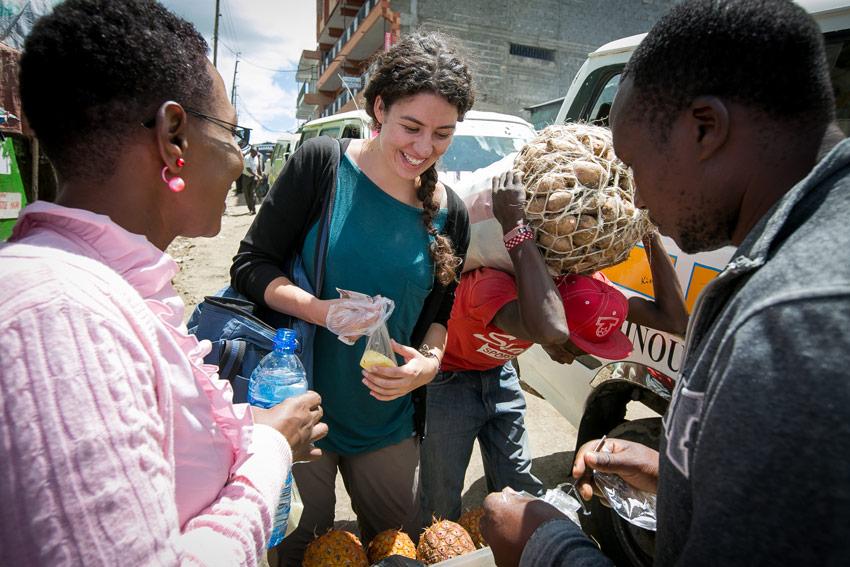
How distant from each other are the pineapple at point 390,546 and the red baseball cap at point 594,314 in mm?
1054

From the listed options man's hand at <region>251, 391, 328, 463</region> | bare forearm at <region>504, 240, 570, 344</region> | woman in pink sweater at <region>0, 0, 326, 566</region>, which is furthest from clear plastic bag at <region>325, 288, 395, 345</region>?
bare forearm at <region>504, 240, 570, 344</region>

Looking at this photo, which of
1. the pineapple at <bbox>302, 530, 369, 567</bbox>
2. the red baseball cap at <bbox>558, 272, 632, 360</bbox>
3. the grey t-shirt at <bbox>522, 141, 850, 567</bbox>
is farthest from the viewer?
the red baseball cap at <bbox>558, 272, 632, 360</bbox>

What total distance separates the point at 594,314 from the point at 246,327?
133 centimetres

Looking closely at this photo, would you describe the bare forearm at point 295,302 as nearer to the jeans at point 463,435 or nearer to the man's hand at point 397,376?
the man's hand at point 397,376

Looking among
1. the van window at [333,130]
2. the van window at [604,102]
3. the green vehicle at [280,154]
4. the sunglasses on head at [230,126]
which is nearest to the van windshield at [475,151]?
the van window at [604,102]

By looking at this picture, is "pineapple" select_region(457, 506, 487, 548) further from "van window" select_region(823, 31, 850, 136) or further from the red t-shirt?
"van window" select_region(823, 31, 850, 136)

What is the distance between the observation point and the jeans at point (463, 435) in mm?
2326

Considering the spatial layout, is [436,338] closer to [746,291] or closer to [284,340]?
[284,340]

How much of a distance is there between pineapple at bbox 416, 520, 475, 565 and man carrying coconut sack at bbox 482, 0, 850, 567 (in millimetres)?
724

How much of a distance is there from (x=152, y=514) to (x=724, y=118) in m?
1.14

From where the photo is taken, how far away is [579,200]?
5.67ft

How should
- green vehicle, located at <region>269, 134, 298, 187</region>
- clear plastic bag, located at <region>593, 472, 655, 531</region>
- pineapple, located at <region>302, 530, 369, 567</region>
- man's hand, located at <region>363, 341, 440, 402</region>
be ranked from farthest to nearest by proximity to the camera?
green vehicle, located at <region>269, 134, 298, 187</region>, pineapple, located at <region>302, 530, 369, 567</region>, man's hand, located at <region>363, 341, 440, 402</region>, clear plastic bag, located at <region>593, 472, 655, 531</region>

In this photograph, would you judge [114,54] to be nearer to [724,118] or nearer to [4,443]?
[4,443]

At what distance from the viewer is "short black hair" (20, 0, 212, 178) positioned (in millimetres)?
862
